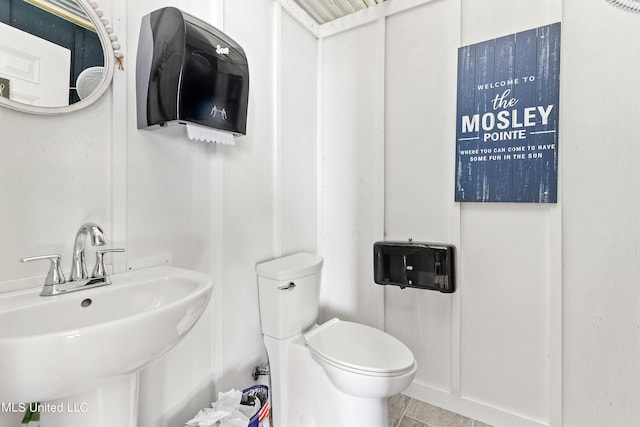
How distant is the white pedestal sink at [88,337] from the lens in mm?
520

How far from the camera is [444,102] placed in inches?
62.7

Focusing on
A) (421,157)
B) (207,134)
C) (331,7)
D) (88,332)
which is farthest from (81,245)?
(331,7)

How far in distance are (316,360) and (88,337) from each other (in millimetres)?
928

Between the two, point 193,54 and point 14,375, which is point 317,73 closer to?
point 193,54

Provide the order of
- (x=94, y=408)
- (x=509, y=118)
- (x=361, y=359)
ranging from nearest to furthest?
(x=94, y=408), (x=361, y=359), (x=509, y=118)

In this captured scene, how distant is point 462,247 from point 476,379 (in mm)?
680

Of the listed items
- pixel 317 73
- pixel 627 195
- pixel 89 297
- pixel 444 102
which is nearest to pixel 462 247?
pixel 627 195

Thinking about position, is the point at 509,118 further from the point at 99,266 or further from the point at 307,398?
the point at 99,266

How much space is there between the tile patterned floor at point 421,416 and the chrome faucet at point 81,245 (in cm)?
153

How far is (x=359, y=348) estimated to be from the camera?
1.36 m

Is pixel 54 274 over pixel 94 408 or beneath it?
over

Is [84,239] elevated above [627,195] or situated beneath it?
situated beneath

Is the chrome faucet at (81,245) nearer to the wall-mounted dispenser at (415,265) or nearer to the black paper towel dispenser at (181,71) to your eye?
the black paper towel dispenser at (181,71)

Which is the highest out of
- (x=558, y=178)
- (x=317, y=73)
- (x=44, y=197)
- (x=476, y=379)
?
(x=317, y=73)
